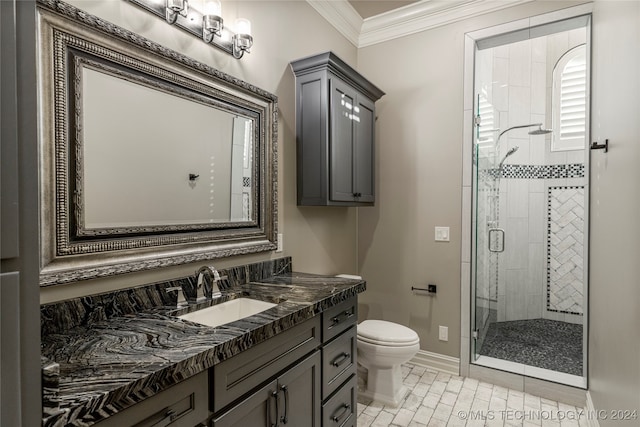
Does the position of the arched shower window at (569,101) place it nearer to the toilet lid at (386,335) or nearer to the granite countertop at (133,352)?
the toilet lid at (386,335)

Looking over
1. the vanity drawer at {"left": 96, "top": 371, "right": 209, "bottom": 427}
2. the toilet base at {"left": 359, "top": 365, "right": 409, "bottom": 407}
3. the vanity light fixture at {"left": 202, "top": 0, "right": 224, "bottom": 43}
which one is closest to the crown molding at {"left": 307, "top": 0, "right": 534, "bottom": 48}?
the vanity light fixture at {"left": 202, "top": 0, "right": 224, "bottom": 43}

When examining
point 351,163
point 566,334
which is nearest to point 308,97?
point 351,163

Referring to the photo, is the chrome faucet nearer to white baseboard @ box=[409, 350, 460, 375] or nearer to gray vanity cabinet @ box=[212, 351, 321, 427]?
gray vanity cabinet @ box=[212, 351, 321, 427]

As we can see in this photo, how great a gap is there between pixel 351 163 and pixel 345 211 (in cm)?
61

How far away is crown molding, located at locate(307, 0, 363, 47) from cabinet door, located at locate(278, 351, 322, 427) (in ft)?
8.02

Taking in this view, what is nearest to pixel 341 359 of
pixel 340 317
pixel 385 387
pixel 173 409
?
pixel 340 317

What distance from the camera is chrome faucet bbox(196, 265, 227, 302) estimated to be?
5.30 ft

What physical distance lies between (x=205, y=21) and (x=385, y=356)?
7.11ft

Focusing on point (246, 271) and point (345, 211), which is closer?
point (246, 271)

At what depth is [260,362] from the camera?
1.25 m

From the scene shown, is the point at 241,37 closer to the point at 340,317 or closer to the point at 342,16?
the point at 342,16

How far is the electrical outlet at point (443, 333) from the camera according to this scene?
2816 mm

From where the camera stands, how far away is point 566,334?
3439 mm

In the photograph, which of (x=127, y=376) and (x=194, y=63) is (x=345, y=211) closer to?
(x=194, y=63)
